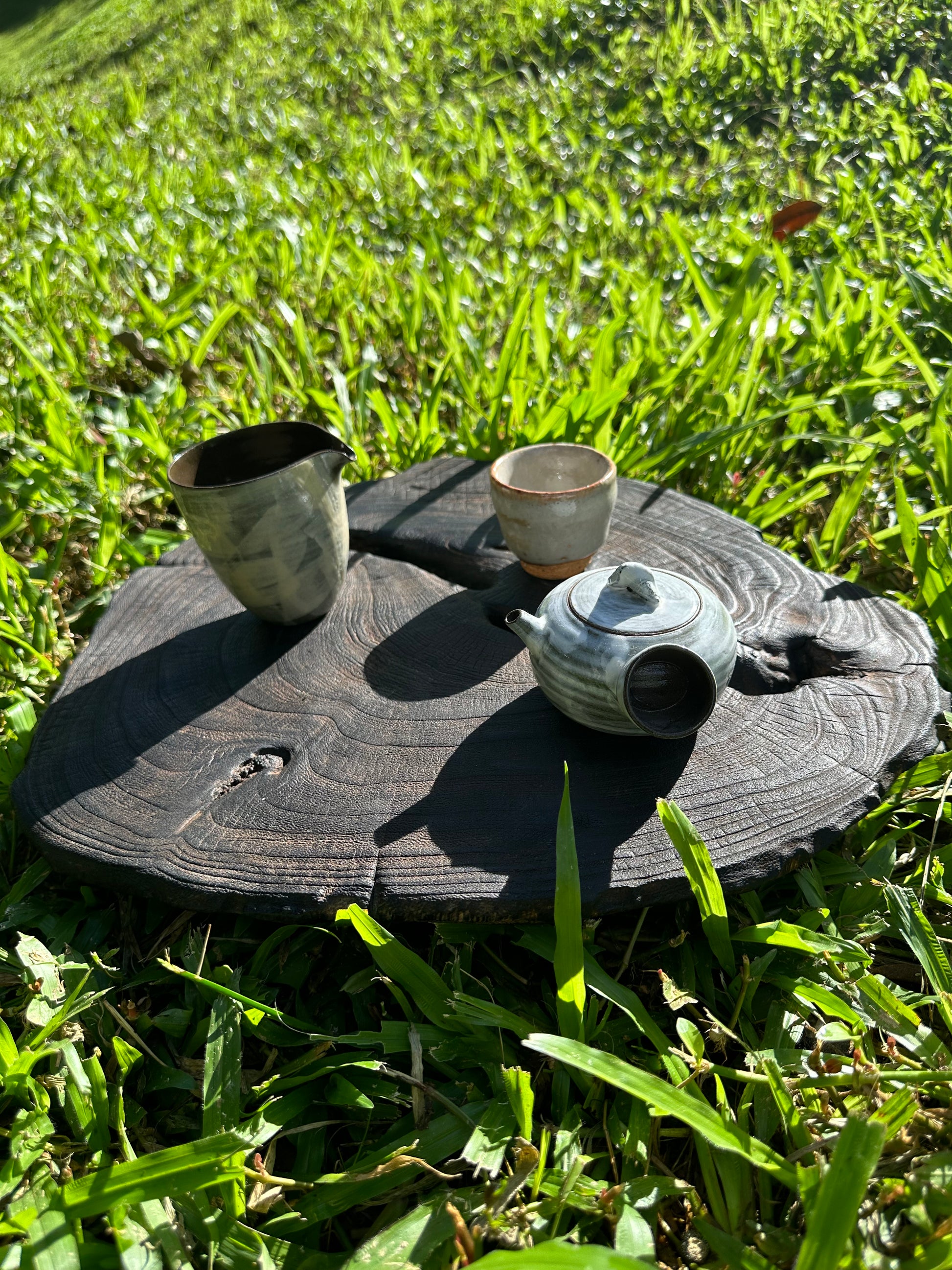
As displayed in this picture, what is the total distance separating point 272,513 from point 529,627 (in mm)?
504

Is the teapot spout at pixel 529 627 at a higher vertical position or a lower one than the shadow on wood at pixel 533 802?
higher

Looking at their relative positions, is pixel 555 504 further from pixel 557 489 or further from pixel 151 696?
pixel 151 696

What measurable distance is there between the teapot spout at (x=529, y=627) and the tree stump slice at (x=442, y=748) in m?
0.14

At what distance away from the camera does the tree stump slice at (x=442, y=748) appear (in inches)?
→ 45.6

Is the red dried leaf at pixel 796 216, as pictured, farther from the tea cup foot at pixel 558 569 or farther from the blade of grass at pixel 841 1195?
the blade of grass at pixel 841 1195

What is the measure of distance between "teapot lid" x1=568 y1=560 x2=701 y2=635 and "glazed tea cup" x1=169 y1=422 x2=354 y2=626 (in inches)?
20.0

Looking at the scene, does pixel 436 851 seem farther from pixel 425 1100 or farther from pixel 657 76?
pixel 657 76

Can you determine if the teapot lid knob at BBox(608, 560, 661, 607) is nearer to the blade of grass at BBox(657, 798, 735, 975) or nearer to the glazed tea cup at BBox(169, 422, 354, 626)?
the blade of grass at BBox(657, 798, 735, 975)

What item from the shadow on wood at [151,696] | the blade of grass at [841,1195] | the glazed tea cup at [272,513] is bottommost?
the blade of grass at [841,1195]

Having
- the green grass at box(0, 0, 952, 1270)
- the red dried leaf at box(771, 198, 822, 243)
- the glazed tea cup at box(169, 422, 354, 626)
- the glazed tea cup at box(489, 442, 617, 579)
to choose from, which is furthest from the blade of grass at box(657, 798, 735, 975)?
the red dried leaf at box(771, 198, 822, 243)

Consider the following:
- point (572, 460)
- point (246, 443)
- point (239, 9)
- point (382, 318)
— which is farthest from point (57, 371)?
point (239, 9)

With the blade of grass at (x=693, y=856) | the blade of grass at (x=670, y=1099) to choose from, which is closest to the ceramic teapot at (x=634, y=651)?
the blade of grass at (x=693, y=856)

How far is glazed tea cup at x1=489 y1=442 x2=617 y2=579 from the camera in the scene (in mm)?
1519

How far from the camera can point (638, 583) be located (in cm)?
124
